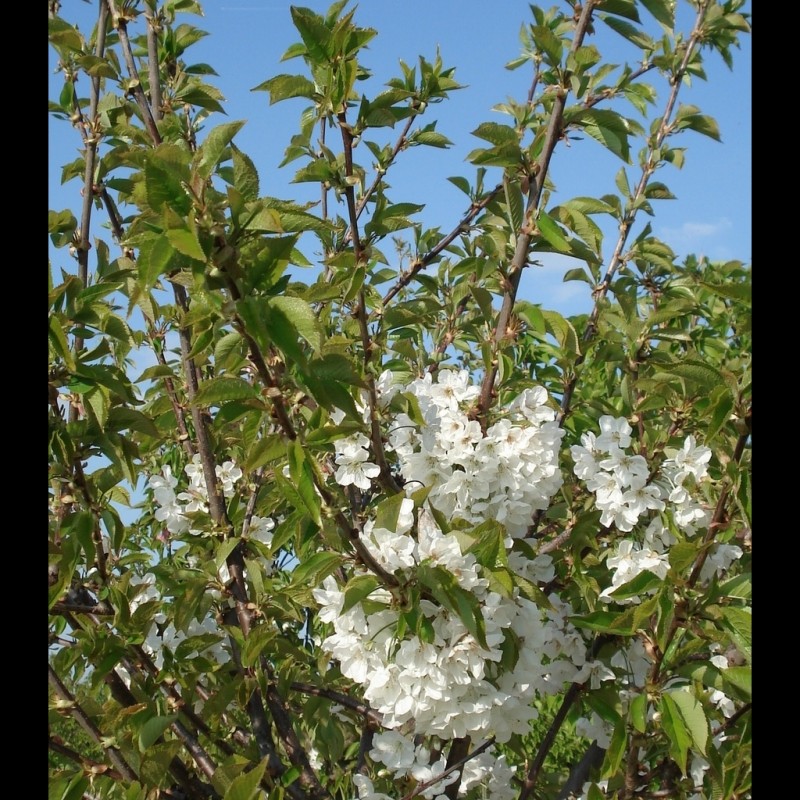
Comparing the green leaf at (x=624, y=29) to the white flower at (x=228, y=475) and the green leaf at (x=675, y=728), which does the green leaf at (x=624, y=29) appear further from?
the white flower at (x=228, y=475)

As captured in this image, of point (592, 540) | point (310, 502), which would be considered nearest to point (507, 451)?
point (592, 540)

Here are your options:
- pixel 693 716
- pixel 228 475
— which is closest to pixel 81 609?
pixel 228 475

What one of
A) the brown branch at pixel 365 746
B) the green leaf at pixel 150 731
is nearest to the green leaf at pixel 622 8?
the green leaf at pixel 150 731

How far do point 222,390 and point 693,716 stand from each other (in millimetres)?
1033

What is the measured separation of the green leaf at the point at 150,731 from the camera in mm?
1767

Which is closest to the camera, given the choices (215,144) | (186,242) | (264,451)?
(186,242)

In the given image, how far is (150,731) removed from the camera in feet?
5.84

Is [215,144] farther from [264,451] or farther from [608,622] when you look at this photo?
[608,622]

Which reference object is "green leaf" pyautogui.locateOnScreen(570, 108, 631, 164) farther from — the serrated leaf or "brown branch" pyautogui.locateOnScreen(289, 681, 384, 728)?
"brown branch" pyautogui.locateOnScreen(289, 681, 384, 728)

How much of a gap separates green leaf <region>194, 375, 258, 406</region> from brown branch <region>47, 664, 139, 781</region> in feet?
2.49

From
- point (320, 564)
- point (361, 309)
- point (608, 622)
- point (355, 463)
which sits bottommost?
point (608, 622)

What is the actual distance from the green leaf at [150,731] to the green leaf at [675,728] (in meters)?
1.00

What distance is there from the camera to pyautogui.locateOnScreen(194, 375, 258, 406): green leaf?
142 centimetres

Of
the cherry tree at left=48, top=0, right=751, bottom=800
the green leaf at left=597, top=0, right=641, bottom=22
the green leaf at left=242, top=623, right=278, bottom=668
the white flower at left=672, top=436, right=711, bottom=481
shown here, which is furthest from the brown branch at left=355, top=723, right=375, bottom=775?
the green leaf at left=597, top=0, right=641, bottom=22
